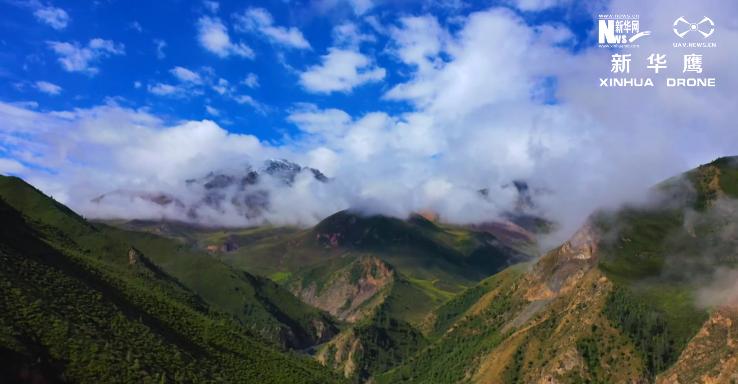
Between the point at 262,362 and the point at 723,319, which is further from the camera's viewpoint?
the point at 723,319

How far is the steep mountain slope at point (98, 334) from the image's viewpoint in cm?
8006

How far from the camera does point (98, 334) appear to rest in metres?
93.4

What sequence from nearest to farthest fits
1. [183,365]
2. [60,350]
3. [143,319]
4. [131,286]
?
[60,350]
[183,365]
[143,319]
[131,286]

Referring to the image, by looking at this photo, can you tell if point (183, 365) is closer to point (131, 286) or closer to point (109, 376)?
point (109, 376)

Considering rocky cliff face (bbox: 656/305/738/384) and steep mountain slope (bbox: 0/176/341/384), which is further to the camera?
rocky cliff face (bbox: 656/305/738/384)

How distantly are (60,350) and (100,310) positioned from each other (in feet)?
83.6

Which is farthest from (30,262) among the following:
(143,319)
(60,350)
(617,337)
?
(617,337)

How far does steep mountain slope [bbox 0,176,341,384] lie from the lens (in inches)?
3152

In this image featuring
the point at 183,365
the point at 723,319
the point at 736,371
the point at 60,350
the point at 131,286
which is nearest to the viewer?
the point at 60,350

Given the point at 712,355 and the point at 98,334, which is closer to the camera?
the point at 98,334

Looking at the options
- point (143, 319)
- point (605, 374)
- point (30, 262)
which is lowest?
point (605, 374)

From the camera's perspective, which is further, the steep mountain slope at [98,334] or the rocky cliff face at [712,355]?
the rocky cliff face at [712,355]

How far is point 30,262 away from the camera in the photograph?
357 ft

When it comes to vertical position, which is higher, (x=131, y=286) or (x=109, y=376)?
(x=131, y=286)
